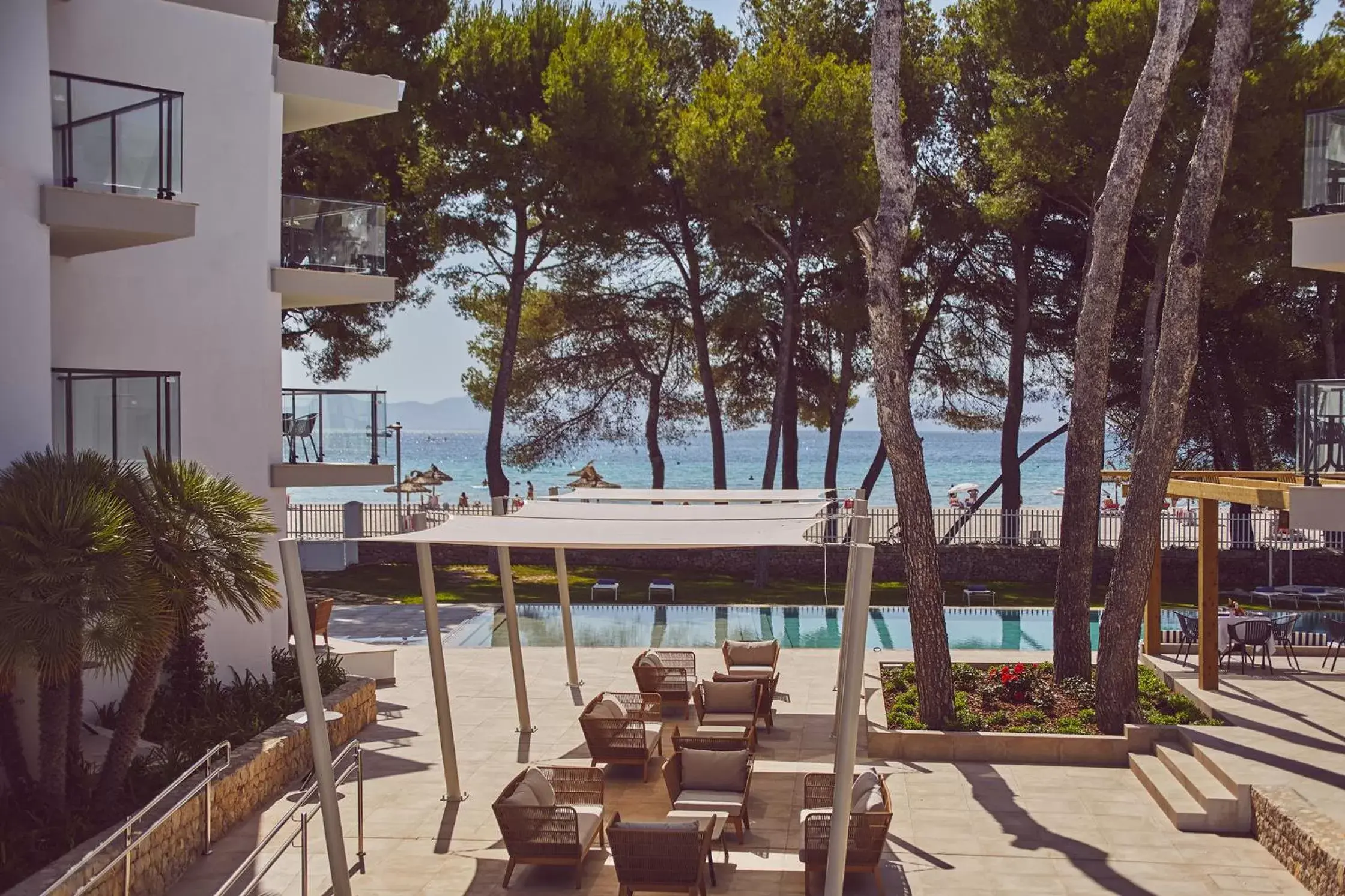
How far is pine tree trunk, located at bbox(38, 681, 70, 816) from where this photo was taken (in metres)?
9.80

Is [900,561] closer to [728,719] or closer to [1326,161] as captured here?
[728,719]

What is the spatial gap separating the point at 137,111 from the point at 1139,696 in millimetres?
13268

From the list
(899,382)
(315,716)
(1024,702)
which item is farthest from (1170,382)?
(315,716)

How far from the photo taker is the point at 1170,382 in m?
14.3

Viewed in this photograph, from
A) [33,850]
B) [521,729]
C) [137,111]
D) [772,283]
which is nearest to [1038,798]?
[521,729]

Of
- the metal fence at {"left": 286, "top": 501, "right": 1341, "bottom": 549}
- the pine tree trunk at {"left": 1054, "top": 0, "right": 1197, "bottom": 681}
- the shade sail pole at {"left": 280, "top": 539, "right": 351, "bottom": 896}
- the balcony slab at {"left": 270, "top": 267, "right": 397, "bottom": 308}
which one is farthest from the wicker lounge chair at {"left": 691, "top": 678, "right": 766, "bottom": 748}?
the metal fence at {"left": 286, "top": 501, "right": 1341, "bottom": 549}

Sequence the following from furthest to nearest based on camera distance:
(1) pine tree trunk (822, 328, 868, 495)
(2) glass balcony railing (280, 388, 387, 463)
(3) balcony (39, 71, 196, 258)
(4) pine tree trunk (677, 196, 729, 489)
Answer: (1) pine tree trunk (822, 328, 868, 495)
(4) pine tree trunk (677, 196, 729, 489)
(2) glass balcony railing (280, 388, 387, 463)
(3) balcony (39, 71, 196, 258)

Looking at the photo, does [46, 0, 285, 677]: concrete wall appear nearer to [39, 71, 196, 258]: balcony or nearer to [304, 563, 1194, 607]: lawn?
[39, 71, 196, 258]: balcony

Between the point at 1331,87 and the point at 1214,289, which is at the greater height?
the point at 1331,87

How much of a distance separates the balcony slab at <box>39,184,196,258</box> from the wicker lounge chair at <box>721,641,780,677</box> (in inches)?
364

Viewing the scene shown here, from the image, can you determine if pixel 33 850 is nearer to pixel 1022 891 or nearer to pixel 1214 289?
pixel 1022 891

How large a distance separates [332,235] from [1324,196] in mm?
12222

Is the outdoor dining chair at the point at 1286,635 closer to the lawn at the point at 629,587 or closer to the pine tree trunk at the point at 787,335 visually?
the lawn at the point at 629,587

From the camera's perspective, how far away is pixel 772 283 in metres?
31.6
